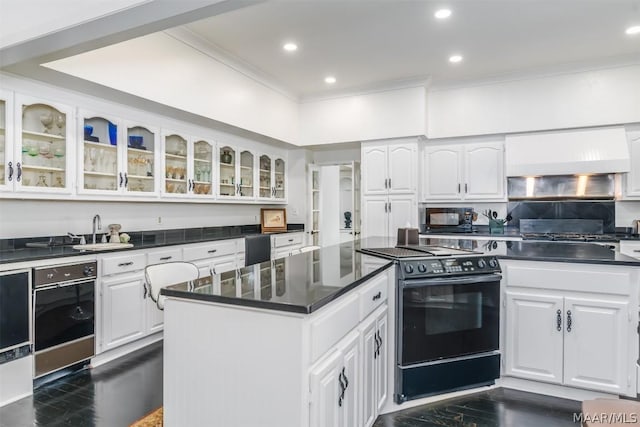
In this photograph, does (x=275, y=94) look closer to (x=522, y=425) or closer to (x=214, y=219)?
(x=214, y=219)

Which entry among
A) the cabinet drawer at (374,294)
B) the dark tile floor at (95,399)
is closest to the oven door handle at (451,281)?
the cabinet drawer at (374,294)

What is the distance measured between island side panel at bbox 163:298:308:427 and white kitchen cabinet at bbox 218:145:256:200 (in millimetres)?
3287

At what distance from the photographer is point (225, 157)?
478 cm

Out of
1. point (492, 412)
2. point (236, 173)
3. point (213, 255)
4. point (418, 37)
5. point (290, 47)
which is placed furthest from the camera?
point (236, 173)

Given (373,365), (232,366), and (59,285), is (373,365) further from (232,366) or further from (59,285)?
(59,285)

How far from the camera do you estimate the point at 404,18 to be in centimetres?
334

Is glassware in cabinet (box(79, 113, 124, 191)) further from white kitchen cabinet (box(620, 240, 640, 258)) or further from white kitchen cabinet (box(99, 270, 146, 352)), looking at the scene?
white kitchen cabinet (box(620, 240, 640, 258))

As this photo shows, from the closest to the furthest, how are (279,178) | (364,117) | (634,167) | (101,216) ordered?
(101,216) → (634,167) → (364,117) → (279,178)

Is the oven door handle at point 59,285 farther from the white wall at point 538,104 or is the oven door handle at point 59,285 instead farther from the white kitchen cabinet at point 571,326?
the white wall at point 538,104

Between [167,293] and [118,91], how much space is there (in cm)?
232

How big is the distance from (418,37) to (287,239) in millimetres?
3129

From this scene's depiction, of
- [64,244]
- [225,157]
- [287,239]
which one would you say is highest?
[225,157]

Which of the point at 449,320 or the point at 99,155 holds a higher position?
the point at 99,155

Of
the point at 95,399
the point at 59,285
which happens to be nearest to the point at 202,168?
the point at 59,285
